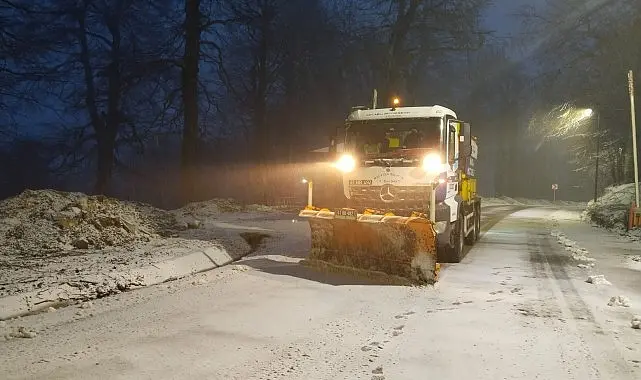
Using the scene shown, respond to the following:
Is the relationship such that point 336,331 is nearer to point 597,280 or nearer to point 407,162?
point 407,162

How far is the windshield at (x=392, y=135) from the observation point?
1011cm

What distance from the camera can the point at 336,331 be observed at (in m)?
5.80

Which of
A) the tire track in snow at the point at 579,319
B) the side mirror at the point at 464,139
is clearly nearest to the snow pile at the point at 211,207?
the side mirror at the point at 464,139

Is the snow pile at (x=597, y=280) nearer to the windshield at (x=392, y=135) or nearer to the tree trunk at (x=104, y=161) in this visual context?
the windshield at (x=392, y=135)

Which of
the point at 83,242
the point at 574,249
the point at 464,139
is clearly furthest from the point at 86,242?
the point at 574,249

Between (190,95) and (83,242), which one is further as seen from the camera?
(190,95)

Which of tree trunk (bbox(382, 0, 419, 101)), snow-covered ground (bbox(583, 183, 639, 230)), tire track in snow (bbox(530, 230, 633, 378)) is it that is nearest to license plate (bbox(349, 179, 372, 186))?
tire track in snow (bbox(530, 230, 633, 378))

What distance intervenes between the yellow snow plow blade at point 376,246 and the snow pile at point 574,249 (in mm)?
4476

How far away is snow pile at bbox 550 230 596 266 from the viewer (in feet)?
37.0

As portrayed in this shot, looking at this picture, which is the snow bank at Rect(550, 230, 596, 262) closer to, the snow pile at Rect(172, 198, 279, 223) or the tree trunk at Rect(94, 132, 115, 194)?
the snow pile at Rect(172, 198, 279, 223)

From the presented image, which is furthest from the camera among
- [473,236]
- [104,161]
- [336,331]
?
[104,161]

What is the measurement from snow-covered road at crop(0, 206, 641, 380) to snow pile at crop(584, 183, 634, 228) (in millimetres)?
11259

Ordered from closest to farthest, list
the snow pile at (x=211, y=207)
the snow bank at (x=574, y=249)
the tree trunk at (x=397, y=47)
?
the snow bank at (x=574, y=249)
the snow pile at (x=211, y=207)
the tree trunk at (x=397, y=47)

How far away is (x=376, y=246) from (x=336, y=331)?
10.7 feet
